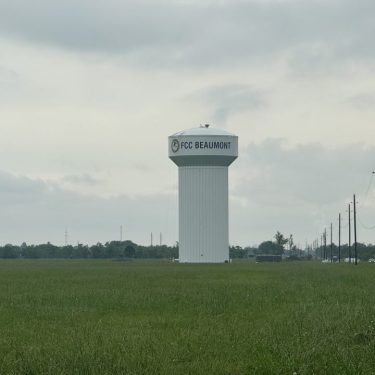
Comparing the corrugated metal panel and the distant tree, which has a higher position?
the corrugated metal panel

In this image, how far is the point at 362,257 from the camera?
199 metres

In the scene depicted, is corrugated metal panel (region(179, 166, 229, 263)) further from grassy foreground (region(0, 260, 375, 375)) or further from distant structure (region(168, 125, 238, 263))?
grassy foreground (region(0, 260, 375, 375))

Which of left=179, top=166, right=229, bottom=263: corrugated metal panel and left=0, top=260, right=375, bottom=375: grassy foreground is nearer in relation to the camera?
left=0, top=260, right=375, bottom=375: grassy foreground

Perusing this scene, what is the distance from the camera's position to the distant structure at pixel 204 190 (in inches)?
4321

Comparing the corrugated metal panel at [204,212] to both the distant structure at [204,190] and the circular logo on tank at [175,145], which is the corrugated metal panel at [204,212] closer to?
the distant structure at [204,190]

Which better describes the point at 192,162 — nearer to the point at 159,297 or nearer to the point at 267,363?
the point at 159,297

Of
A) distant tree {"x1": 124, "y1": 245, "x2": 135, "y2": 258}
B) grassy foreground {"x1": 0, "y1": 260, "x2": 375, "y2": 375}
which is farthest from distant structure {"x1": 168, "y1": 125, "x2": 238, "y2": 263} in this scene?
grassy foreground {"x1": 0, "y1": 260, "x2": 375, "y2": 375}

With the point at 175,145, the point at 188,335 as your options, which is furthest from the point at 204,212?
the point at 188,335

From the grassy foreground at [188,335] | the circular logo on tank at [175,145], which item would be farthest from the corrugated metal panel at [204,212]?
the grassy foreground at [188,335]

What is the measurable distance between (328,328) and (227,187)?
92.2m

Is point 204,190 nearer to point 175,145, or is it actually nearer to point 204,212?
point 204,212

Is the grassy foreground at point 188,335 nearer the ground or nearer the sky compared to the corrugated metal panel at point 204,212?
nearer the ground

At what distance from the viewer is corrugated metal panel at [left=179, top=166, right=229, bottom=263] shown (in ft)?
362

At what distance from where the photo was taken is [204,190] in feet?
362
